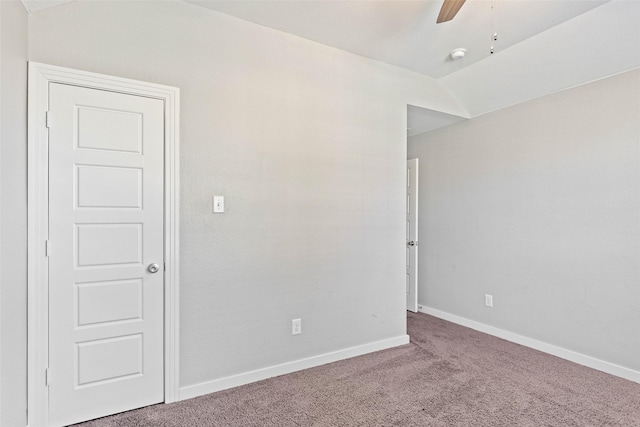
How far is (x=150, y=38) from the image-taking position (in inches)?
86.5

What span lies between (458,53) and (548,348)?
278 centimetres

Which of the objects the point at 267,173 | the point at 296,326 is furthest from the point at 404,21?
the point at 296,326

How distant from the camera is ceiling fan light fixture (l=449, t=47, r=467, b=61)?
2.87 metres

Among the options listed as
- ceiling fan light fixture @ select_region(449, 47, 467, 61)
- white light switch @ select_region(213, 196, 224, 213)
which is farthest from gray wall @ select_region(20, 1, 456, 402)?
ceiling fan light fixture @ select_region(449, 47, 467, 61)

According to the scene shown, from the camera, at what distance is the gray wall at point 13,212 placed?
1586 millimetres

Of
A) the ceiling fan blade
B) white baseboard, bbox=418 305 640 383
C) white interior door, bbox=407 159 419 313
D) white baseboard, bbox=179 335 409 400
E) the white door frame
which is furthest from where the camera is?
white interior door, bbox=407 159 419 313

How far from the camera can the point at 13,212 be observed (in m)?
1.71

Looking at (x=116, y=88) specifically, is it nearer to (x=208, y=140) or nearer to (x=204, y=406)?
(x=208, y=140)

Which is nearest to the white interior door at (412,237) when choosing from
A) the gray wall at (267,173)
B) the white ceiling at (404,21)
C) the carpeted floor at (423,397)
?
the gray wall at (267,173)

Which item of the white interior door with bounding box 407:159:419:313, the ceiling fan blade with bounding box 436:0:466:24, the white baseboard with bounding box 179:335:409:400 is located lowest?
the white baseboard with bounding box 179:335:409:400

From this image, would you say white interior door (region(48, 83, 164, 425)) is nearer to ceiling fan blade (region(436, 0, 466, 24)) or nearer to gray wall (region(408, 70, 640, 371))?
ceiling fan blade (region(436, 0, 466, 24))

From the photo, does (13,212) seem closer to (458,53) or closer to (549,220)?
(458,53)

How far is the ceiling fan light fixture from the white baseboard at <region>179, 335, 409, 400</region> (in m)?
2.63

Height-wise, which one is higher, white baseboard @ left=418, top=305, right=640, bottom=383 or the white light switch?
the white light switch
